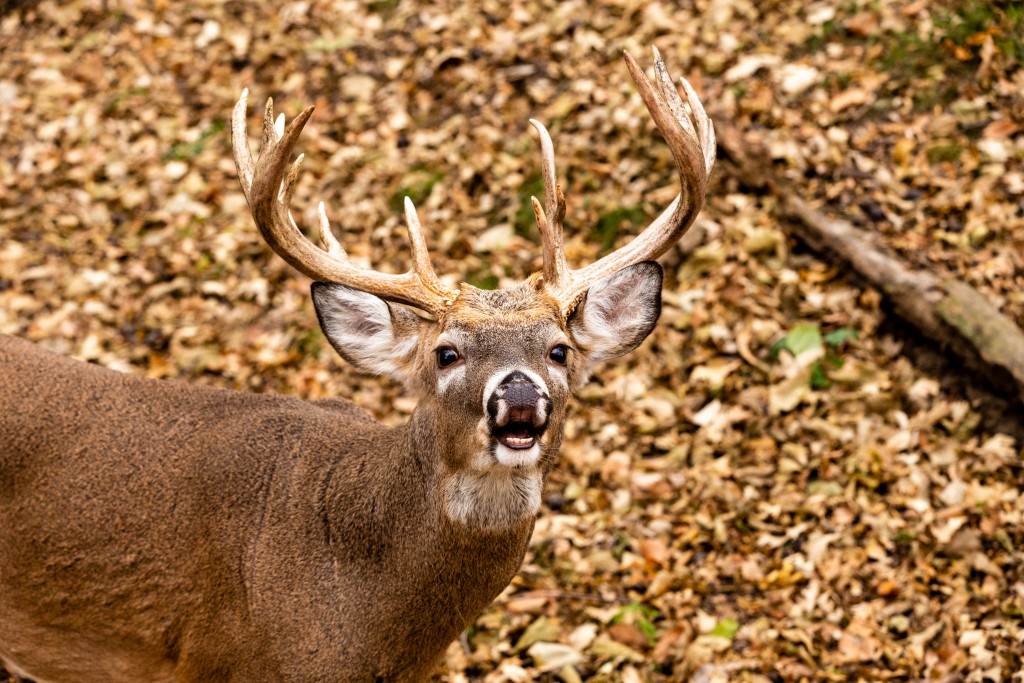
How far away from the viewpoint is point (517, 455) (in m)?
3.91

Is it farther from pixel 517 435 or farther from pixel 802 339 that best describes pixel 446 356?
pixel 802 339

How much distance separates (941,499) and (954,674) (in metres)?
1.17

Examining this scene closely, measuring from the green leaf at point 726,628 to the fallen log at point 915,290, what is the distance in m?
2.25

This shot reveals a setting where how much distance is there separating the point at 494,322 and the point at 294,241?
44.3 inches

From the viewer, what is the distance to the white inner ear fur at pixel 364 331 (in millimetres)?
4559

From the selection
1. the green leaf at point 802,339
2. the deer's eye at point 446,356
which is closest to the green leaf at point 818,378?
the green leaf at point 802,339

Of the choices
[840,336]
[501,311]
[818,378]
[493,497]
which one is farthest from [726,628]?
[501,311]

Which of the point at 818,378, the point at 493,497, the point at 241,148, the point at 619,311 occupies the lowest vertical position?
the point at 818,378

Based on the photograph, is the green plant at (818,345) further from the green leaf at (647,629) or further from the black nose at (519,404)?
the black nose at (519,404)

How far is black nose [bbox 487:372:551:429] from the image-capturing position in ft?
12.5

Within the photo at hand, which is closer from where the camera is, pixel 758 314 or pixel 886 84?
pixel 758 314

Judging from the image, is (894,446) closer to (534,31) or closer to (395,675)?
(395,675)

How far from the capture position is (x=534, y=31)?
9.80 metres

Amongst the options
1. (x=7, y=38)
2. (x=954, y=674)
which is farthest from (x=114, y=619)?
(x=7, y=38)
